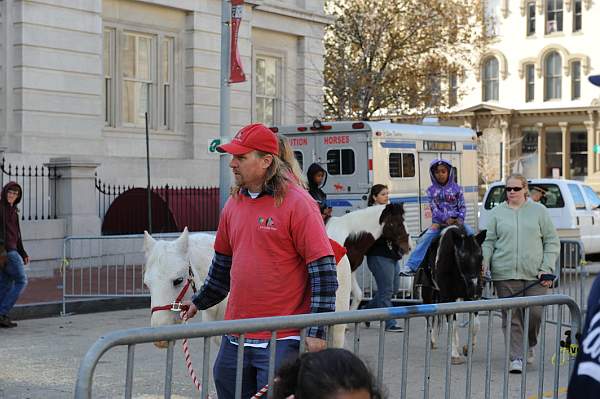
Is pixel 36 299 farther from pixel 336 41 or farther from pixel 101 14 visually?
pixel 336 41

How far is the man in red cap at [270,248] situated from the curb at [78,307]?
1029cm

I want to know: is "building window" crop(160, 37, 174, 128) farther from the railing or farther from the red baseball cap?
the red baseball cap

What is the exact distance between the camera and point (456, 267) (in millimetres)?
11469

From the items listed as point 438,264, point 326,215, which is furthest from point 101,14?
point 438,264

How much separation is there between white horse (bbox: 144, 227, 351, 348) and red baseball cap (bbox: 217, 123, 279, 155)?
1.37 meters

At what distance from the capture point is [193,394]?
923 centimetres

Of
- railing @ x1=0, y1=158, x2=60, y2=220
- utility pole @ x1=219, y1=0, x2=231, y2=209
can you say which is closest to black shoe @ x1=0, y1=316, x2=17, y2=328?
utility pole @ x1=219, y1=0, x2=231, y2=209

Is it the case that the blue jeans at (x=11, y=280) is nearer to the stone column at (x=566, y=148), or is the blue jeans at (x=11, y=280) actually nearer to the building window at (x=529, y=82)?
the stone column at (x=566, y=148)

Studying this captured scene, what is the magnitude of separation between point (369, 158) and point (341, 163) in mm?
570

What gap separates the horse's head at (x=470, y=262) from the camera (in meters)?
11.3

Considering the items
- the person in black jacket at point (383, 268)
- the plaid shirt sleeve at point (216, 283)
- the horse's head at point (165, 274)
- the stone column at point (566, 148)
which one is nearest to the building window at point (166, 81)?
the person in black jacket at point (383, 268)

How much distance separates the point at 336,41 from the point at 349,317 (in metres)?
33.6

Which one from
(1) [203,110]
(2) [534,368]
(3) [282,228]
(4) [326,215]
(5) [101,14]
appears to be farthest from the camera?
(1) [203,110]

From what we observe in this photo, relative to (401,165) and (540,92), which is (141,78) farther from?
(540,92)
